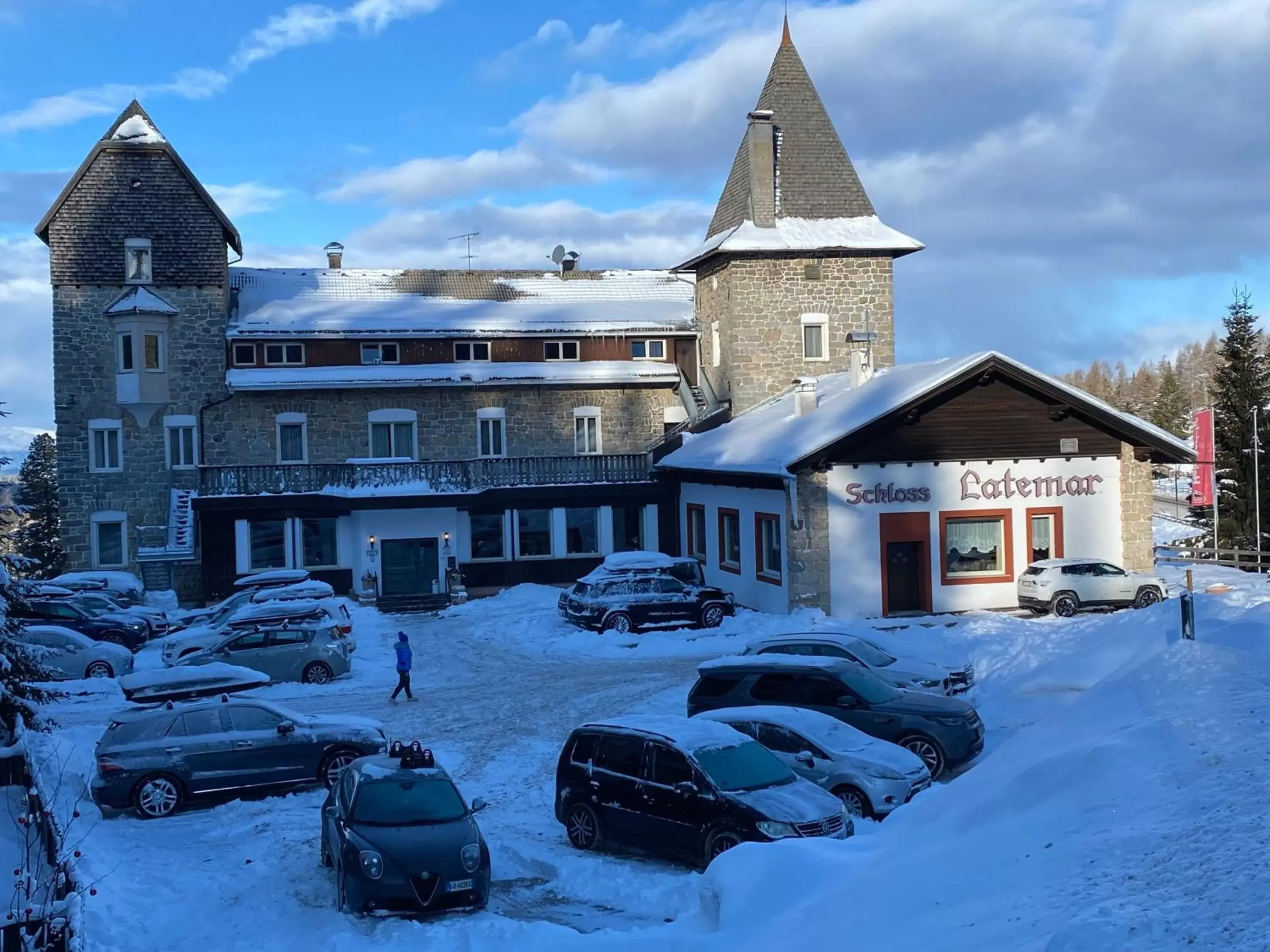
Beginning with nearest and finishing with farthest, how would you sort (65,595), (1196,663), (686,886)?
(1196,663) < (686,886) < (65,595)

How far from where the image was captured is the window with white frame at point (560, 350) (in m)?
43.7

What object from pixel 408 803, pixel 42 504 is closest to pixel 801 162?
pixel 408 803

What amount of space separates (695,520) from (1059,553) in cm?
1169

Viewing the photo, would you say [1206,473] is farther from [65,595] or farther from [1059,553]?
[65,595]

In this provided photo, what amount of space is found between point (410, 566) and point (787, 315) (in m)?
15.4

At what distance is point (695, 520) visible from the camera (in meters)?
39.2

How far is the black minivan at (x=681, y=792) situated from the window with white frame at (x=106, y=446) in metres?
→ 30.6

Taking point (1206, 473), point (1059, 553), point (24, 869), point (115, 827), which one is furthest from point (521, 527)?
point (24, 869)

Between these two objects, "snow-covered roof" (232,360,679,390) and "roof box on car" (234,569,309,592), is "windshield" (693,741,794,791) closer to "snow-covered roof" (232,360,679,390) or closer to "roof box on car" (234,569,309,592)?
"roof box on car" (234,569,309,592)

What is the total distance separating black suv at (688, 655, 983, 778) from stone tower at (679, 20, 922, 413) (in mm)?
23158

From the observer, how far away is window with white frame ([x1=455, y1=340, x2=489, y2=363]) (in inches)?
1692

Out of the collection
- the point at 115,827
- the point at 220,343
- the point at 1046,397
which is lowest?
the point at 115,827

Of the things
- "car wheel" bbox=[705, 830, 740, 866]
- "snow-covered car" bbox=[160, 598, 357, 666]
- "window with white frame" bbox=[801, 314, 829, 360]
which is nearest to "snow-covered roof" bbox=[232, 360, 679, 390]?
"window with white frame" bbox=[801, 314, 829, 360]

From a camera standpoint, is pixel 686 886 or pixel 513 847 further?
pixel 513 847
